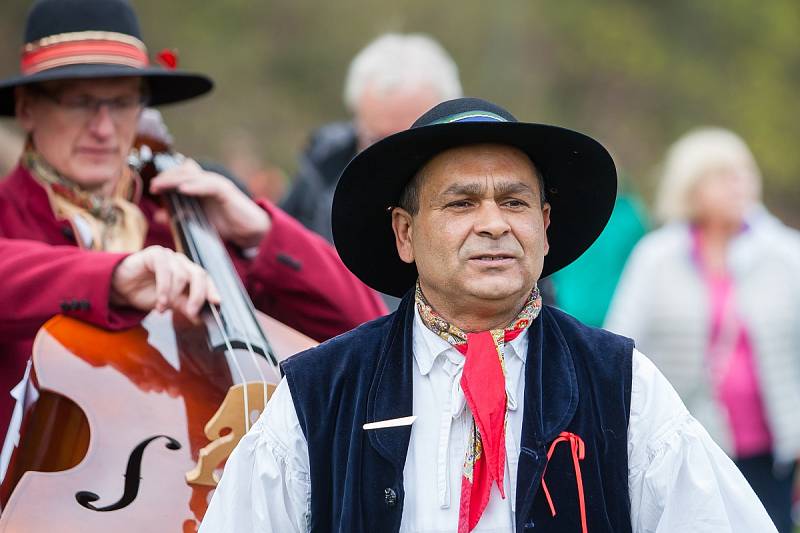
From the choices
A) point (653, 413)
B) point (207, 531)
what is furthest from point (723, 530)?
point (207, 531)

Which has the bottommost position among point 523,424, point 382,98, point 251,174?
point 523,424

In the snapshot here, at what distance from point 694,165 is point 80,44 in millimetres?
3892

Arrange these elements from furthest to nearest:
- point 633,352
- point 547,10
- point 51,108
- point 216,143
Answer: point 547,10
point 216,143
point 51,108
point 633,352

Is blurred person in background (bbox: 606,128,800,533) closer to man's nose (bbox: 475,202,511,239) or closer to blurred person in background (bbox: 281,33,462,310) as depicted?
blurred person in background (bbox: 281,33,462,310)

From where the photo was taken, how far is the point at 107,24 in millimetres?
4254

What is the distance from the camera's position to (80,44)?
4160mm

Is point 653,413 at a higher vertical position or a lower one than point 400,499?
higher

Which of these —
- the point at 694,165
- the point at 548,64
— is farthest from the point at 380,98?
the point at 548,64

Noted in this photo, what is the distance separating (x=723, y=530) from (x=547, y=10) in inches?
780

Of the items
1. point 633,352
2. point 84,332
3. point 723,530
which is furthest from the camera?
point 84,332

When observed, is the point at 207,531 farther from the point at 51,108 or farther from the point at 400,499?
the point at 51,108

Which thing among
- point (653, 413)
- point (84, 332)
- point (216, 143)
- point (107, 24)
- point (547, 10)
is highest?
point (547, 10)

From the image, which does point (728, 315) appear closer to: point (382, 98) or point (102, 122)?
point (382, 98)

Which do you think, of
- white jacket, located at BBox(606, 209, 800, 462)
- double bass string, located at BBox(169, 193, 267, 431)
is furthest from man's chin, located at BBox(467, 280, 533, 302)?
white jacket, located at BBox(606, 209, 800, 462)
